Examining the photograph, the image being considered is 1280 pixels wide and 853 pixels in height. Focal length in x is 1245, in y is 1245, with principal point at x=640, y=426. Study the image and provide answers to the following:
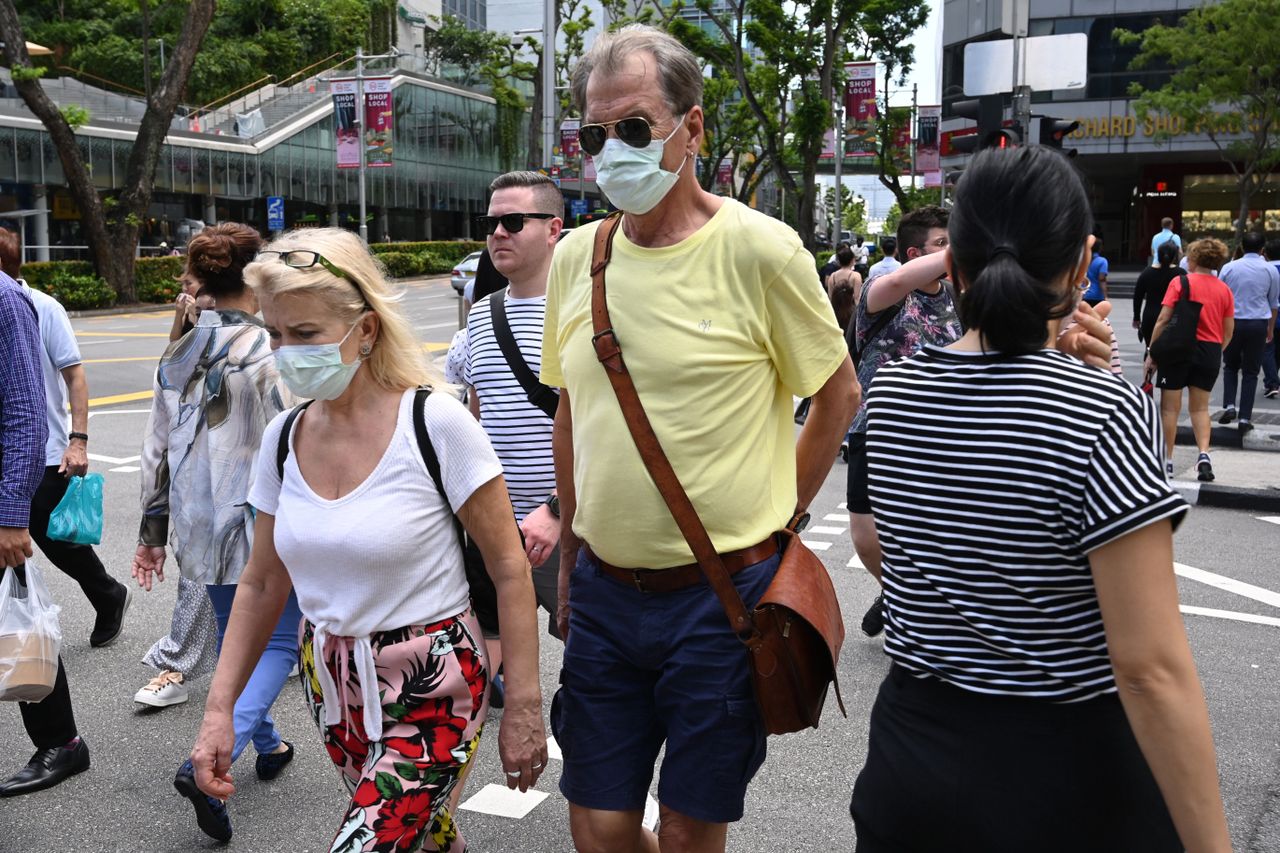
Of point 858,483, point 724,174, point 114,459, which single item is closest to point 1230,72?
point 114,459

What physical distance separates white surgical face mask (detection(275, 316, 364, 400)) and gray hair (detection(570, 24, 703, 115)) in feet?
2.65

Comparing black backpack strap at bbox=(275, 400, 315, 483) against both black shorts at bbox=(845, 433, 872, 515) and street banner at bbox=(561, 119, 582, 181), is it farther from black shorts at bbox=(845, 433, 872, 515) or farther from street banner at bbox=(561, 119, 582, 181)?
street banner at bbox=(561, 119, 582, 181)

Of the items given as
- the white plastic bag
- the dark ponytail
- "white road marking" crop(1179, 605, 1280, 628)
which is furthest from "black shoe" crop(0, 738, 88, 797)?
"white road marking" crop(1179, 605, 1280, 628)

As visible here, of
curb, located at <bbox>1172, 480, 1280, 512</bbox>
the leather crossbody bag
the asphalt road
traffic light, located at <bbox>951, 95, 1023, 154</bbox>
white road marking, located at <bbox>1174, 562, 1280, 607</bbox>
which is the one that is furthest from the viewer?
traffic light, located at <bbox>951, 95, 1023, 154</bbox>

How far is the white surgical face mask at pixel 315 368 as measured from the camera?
2629 mm

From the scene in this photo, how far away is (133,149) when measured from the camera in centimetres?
2867

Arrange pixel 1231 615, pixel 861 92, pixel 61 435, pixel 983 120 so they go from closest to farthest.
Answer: pixel 61 435 → pixel 1231 615 → pixel 983 120 → pixel 861 92

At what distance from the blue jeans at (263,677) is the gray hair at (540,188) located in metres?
1.56

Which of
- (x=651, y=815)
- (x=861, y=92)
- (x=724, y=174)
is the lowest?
(x=651, y=815)

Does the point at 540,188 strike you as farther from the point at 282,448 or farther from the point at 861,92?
the point at 861,92

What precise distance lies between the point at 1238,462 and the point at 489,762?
28.9ft

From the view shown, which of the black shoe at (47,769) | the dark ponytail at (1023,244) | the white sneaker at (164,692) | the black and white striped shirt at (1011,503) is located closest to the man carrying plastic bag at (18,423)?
the black shoe at (47,769)

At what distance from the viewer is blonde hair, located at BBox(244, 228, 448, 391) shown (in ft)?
8.63

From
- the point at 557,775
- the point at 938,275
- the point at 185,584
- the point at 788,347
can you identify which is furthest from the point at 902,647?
the point at 185,584
